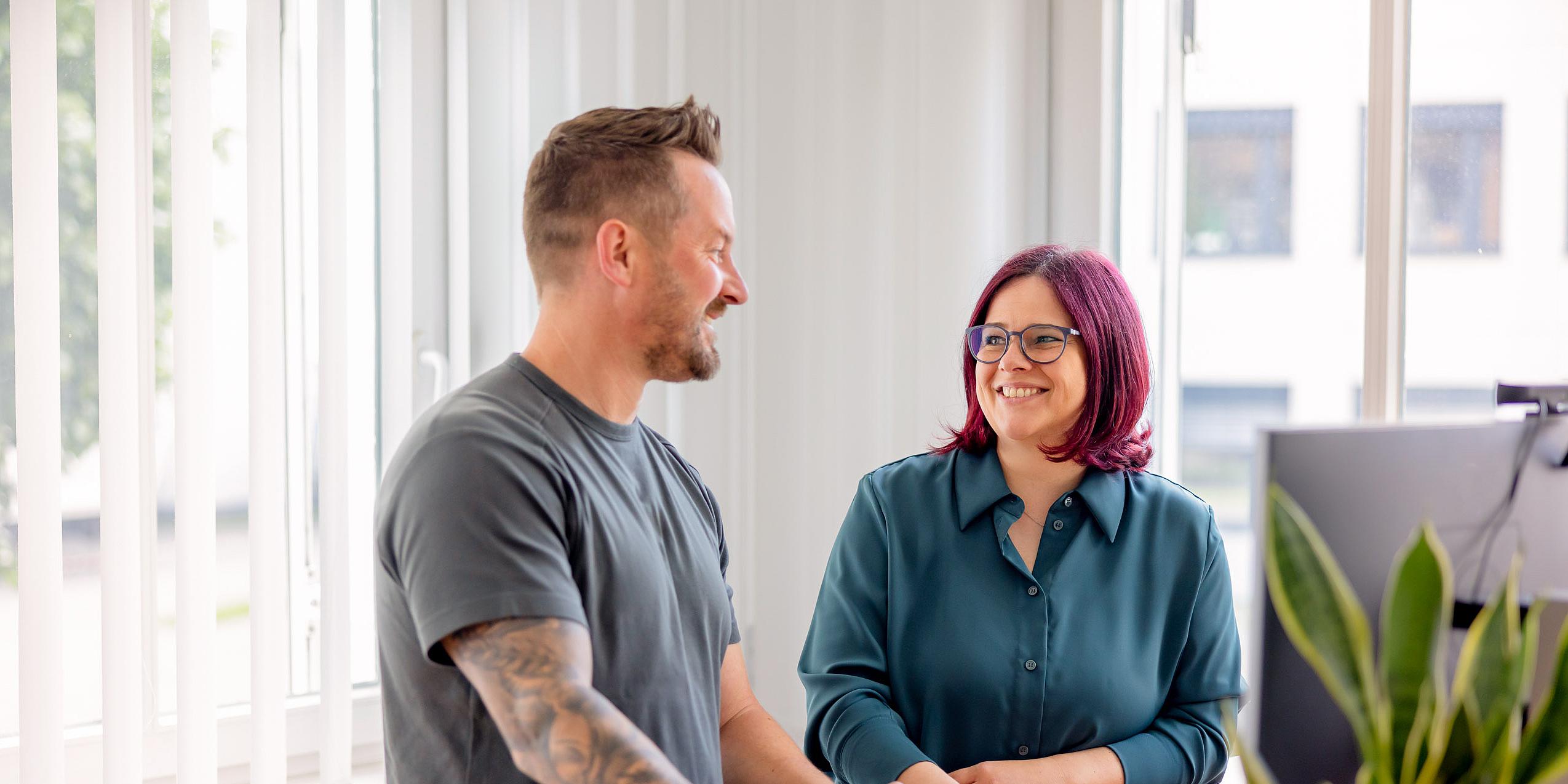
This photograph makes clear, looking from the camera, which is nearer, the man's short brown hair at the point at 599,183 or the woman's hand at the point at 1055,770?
the man's short brown hair at the point at 599,183

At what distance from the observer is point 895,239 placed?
2301mm

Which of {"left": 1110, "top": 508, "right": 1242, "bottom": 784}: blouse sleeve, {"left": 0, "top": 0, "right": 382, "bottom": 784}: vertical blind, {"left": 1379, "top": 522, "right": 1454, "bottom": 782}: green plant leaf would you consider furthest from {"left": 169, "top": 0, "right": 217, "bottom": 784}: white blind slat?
{"left": 1379, "top": 522, "right": 1454, "bottom": 782}: green plant leaf

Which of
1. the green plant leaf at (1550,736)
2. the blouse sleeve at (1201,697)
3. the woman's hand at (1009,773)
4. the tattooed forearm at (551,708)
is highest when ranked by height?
the green plant leaf at (1550,736)

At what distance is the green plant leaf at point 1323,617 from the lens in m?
0.68

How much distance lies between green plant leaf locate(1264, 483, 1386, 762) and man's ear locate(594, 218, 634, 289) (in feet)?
2.45

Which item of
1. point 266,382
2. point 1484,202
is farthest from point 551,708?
point 1484,202

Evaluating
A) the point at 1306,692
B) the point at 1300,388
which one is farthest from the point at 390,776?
the point at 1300,388

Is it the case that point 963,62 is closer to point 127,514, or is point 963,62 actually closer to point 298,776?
point 127,514

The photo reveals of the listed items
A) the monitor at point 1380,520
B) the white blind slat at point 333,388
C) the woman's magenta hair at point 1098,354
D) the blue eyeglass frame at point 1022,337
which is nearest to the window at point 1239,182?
the woman's magenta hair at point 1098,354

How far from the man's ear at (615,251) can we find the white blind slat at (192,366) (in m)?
0.92

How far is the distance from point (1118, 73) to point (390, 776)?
1.90 meters

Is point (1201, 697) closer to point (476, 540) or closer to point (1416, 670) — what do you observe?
point (1416, 670)

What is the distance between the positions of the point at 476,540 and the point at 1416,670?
72 cm

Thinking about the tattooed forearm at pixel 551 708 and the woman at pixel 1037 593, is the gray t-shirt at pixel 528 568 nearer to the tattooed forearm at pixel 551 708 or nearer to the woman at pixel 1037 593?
the tattooed forearm at pixel 551 708
